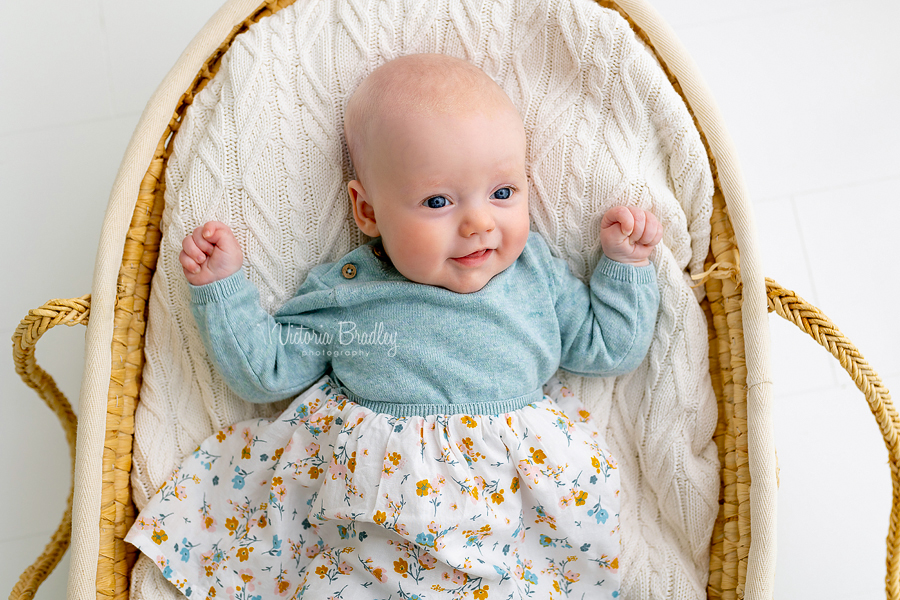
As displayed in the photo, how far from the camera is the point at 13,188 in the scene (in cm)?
170

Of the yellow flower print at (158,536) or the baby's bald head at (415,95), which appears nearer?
the baby's bald head at (415,95)

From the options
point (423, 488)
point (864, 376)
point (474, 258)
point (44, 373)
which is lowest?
point (423, 488)

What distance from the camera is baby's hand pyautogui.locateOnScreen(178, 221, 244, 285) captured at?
115 centimetres

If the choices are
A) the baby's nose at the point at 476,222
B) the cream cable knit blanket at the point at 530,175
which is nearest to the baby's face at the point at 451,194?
the baby's nose at the point at 476,222

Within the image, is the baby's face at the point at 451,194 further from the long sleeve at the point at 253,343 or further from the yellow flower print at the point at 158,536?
the yellow flower print at the point at 158,536

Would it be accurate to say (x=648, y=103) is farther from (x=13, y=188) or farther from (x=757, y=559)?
(x=13, y=188)

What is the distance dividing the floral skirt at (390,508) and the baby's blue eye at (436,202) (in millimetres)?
346


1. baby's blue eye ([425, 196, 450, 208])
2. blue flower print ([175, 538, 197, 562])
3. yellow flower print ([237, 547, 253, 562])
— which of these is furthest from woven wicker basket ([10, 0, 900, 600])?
baby's blue eye ([425, 196, 450, 208])

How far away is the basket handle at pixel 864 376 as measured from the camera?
108 centimetres

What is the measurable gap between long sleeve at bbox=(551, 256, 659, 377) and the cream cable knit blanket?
0.13 ft

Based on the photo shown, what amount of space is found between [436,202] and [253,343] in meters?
0.39

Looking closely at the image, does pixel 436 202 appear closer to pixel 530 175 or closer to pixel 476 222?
pixel 476 222

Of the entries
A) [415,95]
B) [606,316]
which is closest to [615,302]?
[606,316]

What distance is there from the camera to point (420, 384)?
116 cm
